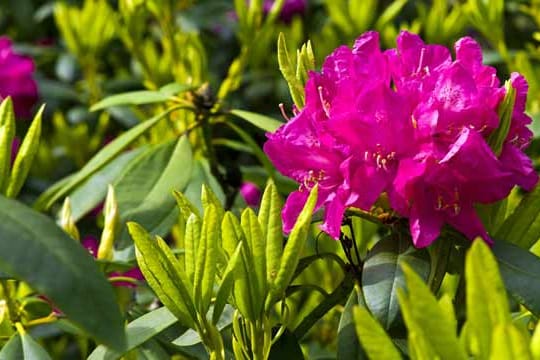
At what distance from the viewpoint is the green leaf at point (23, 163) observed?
45.6 inches

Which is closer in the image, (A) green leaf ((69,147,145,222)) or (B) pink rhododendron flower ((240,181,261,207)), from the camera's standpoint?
(A) green leaf ((69,147,145,222))

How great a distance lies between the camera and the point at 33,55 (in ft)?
9.79

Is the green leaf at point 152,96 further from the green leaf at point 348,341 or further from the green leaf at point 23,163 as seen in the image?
the green leaf at point 348,341

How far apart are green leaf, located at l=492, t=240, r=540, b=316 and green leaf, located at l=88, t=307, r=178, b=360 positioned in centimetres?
31

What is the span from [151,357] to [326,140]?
0.29 metres

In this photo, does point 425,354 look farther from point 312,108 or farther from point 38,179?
point 38,179

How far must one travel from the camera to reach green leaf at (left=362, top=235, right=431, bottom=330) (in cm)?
100

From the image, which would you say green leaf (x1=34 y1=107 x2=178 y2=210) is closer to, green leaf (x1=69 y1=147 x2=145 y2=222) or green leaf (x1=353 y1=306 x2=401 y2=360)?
green leaf (x1=69 y1=147 x2=145 y2=222)

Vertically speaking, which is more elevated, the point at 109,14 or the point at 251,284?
the point at 251,284

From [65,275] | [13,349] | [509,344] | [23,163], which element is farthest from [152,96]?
[509,344]

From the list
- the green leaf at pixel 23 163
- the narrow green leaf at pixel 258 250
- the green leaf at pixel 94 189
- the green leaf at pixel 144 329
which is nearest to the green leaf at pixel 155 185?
the green leaf at pixel 94 189

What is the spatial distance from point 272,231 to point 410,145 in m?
0.17

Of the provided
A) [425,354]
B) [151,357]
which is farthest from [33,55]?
[425,354]

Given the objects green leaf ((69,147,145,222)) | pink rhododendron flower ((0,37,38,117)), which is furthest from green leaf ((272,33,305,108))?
pink rhododendron flower ((0,37,38,117))
